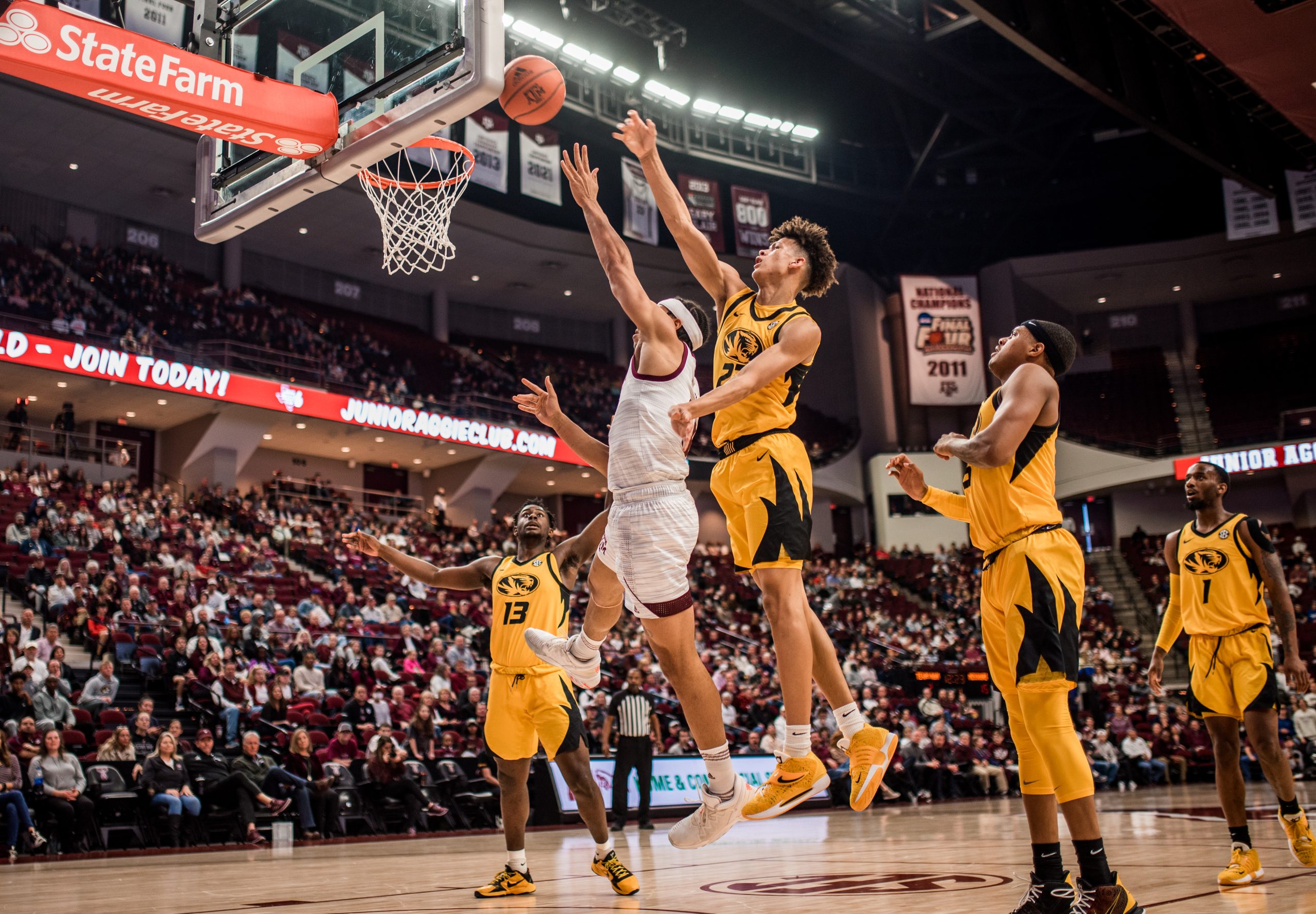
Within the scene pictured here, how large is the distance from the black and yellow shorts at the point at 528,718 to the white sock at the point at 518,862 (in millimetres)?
603

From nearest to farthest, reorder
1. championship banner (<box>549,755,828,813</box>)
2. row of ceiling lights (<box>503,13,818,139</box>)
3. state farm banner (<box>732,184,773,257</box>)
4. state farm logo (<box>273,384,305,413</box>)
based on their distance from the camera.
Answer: championship banner (<box>549,755,828,813</box>) → state farm logo (<box>273,384,305,413</box>) → row of ceiling lights (<box>503,13,818,139</box>) → state farm banner (<box>732,184,773,257</box>)

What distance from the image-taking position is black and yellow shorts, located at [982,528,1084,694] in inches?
162

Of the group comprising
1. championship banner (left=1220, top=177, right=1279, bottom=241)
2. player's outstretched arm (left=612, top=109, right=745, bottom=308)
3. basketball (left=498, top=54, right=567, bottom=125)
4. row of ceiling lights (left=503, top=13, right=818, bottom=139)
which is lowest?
player's outstretched arm (left=612, top=109, right=745, bottom=308)

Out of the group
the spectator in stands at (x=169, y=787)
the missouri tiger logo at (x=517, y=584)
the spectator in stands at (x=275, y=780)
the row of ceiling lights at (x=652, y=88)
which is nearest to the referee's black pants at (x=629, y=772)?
the spectator in stands at (x=275, y=780)

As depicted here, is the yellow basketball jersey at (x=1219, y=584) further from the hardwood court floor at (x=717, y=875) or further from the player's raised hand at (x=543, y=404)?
the player's raised hand at (x=543, y=404)

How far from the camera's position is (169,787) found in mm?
11000

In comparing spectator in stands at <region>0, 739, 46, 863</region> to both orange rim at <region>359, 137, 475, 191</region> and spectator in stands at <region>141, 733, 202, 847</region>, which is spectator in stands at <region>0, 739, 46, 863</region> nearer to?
spectator in stands at <region>141, 733, 202, 847</region>

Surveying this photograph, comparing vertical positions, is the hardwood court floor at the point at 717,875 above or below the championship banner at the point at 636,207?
below

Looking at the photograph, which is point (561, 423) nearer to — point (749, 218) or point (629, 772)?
point (629, 772)

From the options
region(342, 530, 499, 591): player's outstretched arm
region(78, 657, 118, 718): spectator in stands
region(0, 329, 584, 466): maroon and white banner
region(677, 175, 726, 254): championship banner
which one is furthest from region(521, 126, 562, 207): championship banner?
region(342, 530, 499, 591): player's outstretched arm

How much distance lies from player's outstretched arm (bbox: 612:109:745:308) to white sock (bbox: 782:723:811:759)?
1.86 metres

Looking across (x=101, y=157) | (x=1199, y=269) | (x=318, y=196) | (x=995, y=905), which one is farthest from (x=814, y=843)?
(x=1199, y=269)

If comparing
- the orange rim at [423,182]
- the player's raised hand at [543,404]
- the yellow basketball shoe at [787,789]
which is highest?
the orange rim at [423,182]

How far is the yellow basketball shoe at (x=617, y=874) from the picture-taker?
5.82 meters
